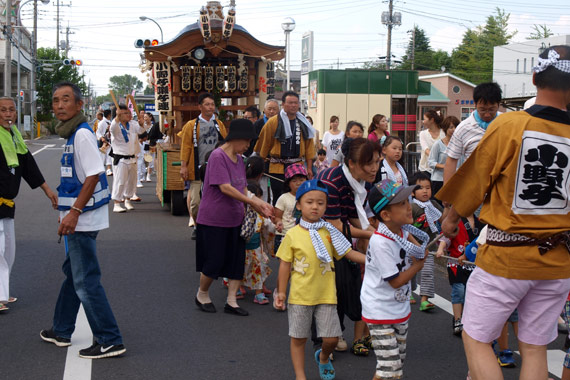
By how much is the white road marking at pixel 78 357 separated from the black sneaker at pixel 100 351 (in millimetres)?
41

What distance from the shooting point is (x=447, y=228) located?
3891 mm

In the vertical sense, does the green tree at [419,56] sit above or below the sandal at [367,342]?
above

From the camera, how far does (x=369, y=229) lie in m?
4.93

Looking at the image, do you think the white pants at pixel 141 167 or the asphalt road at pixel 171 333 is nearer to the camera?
the asphalt road at pixel 171 333

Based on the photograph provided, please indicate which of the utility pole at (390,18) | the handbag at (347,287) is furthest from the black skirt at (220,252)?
the utility pole at (390,18)

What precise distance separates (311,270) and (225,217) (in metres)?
1.93

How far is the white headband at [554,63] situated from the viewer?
337cm

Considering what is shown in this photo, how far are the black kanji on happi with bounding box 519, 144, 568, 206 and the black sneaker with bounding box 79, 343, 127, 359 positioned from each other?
10.6 ft

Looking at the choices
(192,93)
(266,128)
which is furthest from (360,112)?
(266,128)

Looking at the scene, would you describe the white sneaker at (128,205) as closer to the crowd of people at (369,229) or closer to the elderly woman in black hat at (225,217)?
the crowd of people at (369,229)

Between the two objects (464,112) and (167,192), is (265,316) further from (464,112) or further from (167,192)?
(464,112)

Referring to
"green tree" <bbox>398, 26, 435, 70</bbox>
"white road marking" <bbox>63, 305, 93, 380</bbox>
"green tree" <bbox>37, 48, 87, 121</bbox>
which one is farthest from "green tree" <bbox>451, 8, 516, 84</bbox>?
"white road marking" <bbox>63, 305, 93, 380</bbox>

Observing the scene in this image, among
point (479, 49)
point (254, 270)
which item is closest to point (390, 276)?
point (254, 270)

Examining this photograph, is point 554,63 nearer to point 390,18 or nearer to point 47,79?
point 390,18
